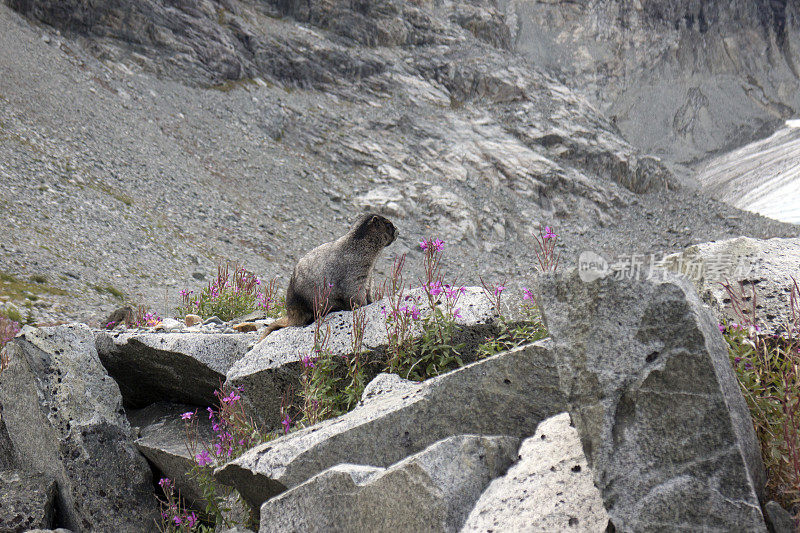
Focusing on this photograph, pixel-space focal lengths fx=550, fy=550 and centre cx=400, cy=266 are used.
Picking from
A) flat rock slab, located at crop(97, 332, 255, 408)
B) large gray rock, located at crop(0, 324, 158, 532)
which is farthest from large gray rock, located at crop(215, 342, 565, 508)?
flat rock slab, located at crop(97, 332, 255, 408)

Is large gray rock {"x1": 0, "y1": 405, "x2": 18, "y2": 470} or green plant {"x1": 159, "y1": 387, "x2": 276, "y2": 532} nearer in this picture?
green plant {"x1": 159, "y1": 387, "x2": 276, "y2": 532}

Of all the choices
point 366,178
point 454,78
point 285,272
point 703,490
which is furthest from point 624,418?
point 454,78

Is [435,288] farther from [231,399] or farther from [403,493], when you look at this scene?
[403,493]

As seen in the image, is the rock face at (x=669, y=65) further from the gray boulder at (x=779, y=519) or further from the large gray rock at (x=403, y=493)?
the gray boulder at (x=779, y=519)

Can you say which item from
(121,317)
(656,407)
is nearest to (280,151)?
(121,317)

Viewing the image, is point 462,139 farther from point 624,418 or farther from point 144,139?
point 624,418

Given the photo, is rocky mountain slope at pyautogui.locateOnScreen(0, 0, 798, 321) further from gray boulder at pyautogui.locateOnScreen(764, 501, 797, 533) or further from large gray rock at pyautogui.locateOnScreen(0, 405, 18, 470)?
gray boulder at pyautogui.locateOnScreen(764, 501, 797, 533)

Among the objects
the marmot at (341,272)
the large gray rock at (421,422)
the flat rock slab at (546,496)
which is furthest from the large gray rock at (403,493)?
the marmot at (341,272)

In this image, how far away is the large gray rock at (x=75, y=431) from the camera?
4953 mm

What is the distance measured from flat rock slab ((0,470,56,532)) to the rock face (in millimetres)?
75385

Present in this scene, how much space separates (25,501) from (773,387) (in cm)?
577

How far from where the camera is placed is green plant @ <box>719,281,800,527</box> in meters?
2.47

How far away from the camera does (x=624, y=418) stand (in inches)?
95.3

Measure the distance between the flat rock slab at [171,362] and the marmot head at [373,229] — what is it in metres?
1.82
